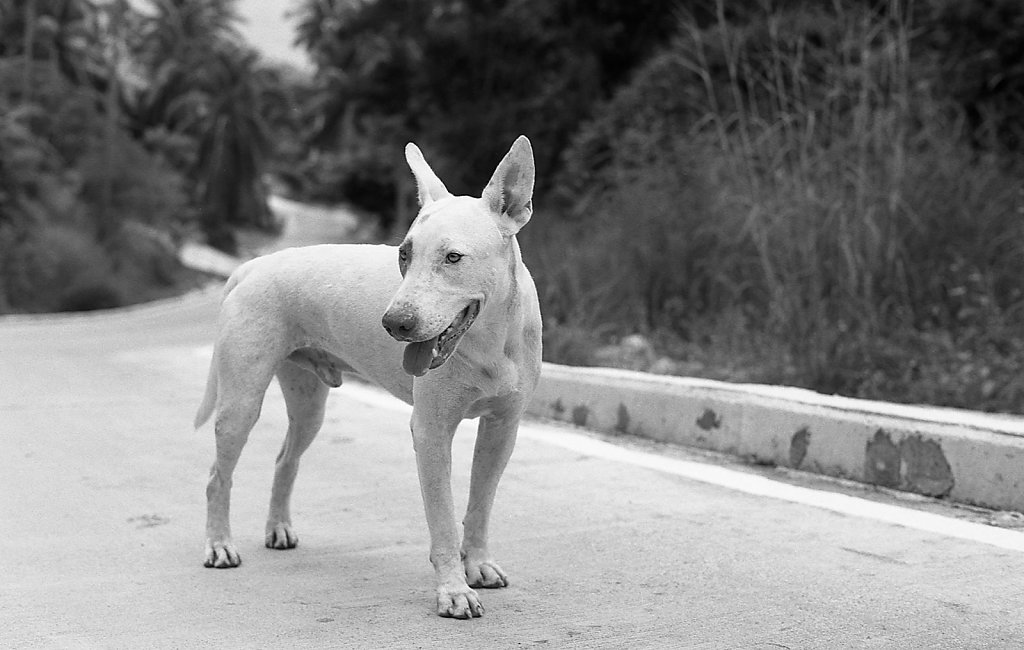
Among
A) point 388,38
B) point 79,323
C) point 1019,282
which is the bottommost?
point 79,323

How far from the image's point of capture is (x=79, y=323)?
24.1 metres

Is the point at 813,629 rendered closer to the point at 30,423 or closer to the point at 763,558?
the point at 763,558

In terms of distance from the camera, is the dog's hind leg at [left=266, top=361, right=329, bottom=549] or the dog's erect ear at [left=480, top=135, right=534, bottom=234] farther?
the dog's hind leg at [left=266, top=361, right=329, bottom=549]

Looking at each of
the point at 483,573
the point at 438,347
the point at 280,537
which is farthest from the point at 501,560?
the point at 438,347

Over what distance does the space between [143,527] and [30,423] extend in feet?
12.4

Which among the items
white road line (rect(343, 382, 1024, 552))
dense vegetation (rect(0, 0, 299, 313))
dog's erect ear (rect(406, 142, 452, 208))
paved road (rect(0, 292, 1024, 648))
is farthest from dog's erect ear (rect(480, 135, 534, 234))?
dense vegetation (rect(0, 0, 299, 313))

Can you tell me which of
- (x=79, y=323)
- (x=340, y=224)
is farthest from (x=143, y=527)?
(x=340, y=224)

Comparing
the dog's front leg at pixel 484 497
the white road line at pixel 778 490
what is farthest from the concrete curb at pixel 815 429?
the dog's front leg at pixel 484 497

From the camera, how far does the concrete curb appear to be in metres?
5.77

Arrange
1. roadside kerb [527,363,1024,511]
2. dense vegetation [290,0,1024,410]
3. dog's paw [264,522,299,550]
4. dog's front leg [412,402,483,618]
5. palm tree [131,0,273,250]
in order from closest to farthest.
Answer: dog's front leg [412,402,483,618] → dog's paw [264,522,299,550] → roadside kerb [527,363,1024,511] → dense vegetation [290,0,1024,410] → palm tree [131,0,273,250]

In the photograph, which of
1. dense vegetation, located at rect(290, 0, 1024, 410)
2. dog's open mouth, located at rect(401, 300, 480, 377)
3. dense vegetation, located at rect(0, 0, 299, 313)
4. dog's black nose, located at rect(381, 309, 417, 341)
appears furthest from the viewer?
dense vegetation, located at rect(0, 0, 299, 313)

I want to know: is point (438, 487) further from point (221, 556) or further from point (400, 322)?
point (221, 556)

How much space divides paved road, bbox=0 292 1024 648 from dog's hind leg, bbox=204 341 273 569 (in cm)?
12

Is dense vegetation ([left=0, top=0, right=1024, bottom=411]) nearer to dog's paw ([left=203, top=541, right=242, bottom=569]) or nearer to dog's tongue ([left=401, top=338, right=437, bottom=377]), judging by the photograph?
dog's paw ([left=203, top=541, right=242, bottom=569])
